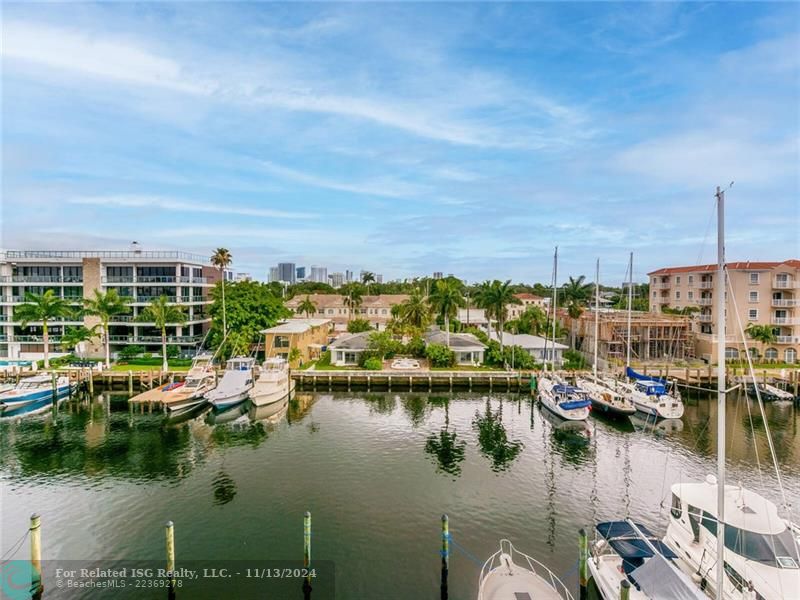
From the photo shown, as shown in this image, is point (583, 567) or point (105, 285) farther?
point (105, 285)

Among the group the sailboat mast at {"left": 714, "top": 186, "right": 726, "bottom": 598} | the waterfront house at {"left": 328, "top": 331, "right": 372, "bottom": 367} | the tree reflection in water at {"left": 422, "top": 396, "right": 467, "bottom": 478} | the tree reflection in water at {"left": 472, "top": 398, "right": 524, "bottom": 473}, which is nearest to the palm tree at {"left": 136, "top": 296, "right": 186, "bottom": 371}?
the waterfront house at {"left": 328, "top": 331, "right": 372, "bottom": 367}

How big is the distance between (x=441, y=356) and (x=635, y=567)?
144 ft

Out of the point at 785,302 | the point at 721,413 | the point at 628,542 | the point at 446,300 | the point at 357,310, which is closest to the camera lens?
the point at 721,413

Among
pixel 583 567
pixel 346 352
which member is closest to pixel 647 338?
pixel 346 352

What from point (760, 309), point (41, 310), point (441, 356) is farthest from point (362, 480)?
point (760, 309)

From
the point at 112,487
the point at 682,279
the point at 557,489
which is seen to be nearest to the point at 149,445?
the point at 112,487

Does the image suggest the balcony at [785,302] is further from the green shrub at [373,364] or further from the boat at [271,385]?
the boat at [271,385]

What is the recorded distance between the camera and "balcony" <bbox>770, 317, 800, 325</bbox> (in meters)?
63.0

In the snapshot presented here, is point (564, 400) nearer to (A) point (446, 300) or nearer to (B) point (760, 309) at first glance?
(A) point (446, 300)

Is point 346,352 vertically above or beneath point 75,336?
beneath

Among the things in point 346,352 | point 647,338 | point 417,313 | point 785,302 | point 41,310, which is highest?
point 785,302

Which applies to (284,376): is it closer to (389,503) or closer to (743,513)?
(389,503)

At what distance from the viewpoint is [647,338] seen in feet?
208

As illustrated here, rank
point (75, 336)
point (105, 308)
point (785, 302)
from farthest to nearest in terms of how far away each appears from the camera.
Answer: point (785, 302) → point (75, 336) → point (105, 308)
